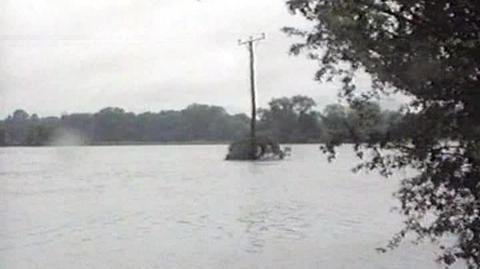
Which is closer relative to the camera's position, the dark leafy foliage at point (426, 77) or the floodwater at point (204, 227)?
the dark leafy foliage at point (426, 77)

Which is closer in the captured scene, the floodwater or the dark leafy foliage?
the dark leafy foliage

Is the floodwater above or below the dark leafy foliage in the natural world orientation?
below

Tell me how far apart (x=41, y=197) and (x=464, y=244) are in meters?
19.1

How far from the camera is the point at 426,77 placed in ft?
16.0

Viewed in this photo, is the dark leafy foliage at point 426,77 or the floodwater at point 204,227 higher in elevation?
the dark leafy foliage at point 426,77

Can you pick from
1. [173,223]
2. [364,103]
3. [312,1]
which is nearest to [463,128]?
[364,103]

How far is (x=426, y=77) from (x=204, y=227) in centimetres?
1042

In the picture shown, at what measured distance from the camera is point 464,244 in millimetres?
5715

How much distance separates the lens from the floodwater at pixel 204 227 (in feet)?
34.4

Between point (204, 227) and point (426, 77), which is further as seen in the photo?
point (204, 227)

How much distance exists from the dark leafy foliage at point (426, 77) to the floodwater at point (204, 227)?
25.7 inches

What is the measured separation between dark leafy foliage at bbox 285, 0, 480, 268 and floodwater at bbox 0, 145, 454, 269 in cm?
65

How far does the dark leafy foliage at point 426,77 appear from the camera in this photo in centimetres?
495

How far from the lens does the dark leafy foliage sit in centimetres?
495
